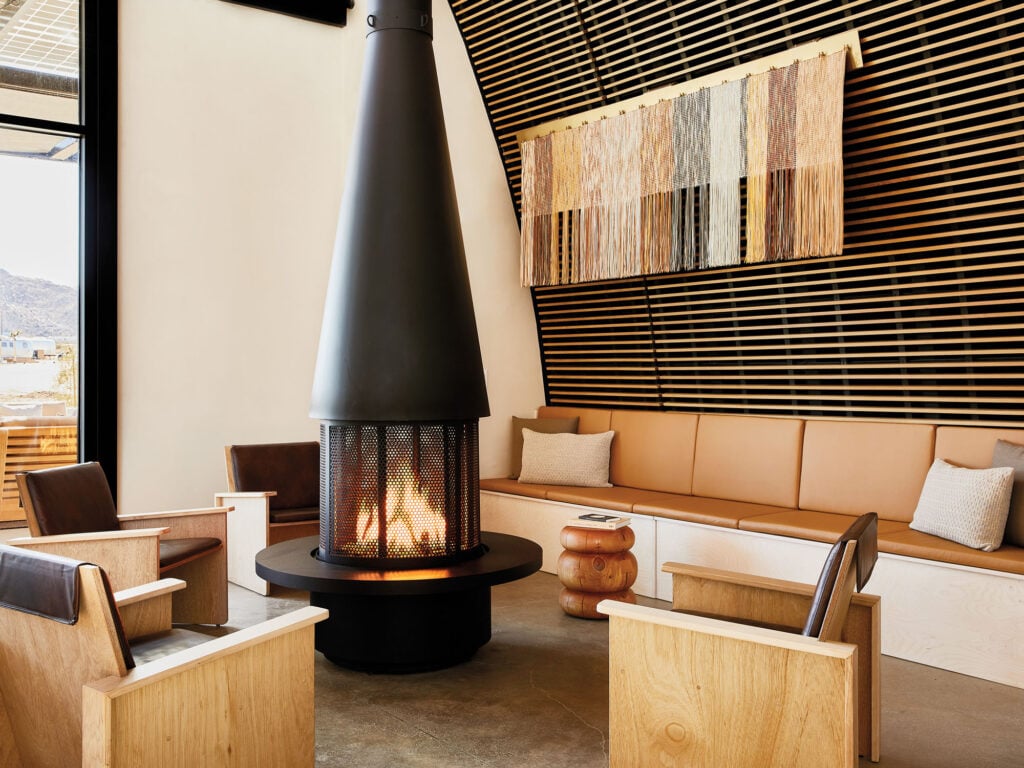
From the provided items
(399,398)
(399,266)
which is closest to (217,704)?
(399,398)

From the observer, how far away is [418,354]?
12.3 feet

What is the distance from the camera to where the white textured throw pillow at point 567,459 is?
5.81 metres

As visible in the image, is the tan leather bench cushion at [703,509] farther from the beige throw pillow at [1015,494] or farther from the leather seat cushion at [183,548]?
the leather seat cushion at [183,548]

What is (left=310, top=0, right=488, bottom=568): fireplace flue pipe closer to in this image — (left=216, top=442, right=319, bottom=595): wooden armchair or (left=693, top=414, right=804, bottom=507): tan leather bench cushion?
(left=216, top=442, right=319, bottom=595): wooden armchair

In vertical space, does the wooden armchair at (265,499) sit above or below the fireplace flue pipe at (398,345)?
below

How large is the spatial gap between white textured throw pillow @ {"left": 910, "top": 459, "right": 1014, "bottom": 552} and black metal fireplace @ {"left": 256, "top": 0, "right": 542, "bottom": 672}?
6.11 ft

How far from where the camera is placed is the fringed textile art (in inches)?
167

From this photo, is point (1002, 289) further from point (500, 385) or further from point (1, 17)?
point (1, 17)

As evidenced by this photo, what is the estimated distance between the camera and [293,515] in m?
5.13

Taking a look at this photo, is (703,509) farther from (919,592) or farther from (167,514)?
(167,514)

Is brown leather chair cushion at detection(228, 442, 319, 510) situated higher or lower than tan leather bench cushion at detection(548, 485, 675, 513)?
higher

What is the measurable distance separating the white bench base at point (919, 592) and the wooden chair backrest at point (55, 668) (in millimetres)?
3272

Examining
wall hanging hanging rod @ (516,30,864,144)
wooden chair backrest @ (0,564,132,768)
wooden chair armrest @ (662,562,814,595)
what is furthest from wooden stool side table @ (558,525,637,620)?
wooden chair backrest @ (0,564,132,768)

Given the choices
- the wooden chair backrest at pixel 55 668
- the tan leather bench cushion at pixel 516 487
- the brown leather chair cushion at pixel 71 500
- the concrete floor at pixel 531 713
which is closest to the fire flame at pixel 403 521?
the concrete floor at pixel 531 713
